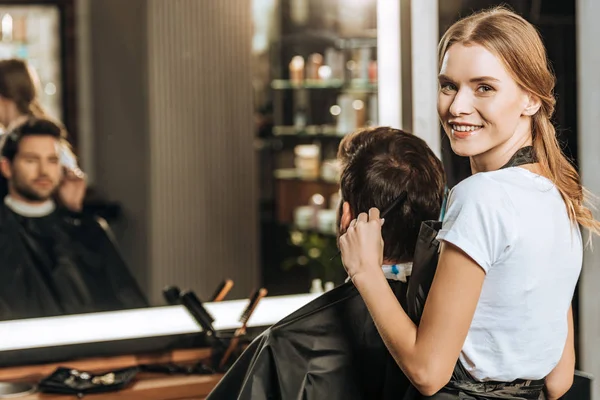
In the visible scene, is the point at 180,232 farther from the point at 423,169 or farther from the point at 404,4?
the point at 423,169

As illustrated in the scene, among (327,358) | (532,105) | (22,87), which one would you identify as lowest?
(327,358)

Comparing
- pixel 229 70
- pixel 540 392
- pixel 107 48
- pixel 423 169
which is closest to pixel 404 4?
pixel 423 169

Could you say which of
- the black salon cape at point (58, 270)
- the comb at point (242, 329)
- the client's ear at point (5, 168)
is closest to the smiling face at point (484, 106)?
the comb at point (242, 329)

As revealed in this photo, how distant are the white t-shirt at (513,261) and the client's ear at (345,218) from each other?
0.31 meters

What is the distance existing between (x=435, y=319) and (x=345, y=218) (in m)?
0.39

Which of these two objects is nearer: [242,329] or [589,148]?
[242,329]

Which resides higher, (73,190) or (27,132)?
(27,132)

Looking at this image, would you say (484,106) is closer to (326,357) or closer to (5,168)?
(326,357)

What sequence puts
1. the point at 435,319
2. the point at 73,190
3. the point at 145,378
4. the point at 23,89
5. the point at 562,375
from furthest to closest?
the point at 23,89
the point at 73,190
the point at 145,378
the point at 562,375
the point at 435,319

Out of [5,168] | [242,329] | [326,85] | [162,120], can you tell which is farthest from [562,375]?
[326,85]

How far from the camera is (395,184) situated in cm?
170

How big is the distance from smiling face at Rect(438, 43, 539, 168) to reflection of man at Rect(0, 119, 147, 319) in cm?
230

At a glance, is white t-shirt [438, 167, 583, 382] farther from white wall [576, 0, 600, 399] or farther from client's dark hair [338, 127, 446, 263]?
white wall [576, 0, 600, 399]

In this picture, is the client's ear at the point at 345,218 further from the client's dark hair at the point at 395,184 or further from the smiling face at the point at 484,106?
the smiling face at the point at 484,106
